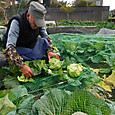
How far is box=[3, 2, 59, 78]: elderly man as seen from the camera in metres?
1.87

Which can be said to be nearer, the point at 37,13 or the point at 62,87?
the point at 62,87

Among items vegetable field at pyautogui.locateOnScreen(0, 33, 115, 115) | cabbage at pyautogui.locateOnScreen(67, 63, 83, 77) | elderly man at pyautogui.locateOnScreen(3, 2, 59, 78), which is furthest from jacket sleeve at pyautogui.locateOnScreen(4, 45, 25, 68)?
cabbage at pyautogui.locateOnScreen(67, 63, 83, 77)

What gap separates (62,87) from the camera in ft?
5.72

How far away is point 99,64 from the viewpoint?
2.85 m

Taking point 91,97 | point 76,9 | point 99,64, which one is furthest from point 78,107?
Result: point 76,9

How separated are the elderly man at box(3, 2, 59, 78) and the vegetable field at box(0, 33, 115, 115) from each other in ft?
0.54

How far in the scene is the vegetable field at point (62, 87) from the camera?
2.89 ft

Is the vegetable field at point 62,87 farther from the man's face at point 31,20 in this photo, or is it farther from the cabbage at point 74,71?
the man's face at point 31,20

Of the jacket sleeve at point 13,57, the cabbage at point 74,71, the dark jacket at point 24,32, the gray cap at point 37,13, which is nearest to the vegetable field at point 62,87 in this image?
the cabbage at point 74,71

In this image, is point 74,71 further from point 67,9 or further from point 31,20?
point 67,9

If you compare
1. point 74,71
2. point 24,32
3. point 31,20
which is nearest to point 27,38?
point 24,32

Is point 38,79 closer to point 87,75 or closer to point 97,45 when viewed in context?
point 87,75

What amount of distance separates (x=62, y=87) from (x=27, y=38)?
3.47 feet

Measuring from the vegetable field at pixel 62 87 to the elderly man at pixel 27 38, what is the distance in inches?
6.5
